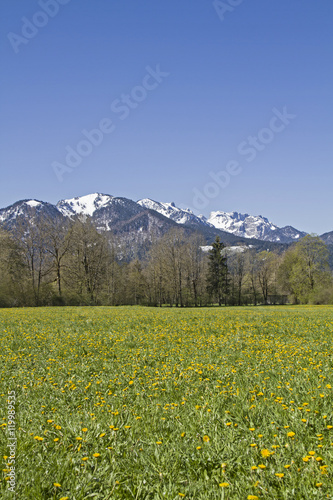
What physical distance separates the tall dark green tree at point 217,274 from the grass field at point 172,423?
5989 cm

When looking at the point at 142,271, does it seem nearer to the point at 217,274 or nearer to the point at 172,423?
the point at 217,274

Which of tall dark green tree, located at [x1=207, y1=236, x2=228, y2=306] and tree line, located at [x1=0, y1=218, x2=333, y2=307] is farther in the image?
tall dark green tree, located at [x1=207, y1=236, x2=228, y2=306]

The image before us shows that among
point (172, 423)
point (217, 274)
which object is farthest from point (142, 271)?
point (172, 423)

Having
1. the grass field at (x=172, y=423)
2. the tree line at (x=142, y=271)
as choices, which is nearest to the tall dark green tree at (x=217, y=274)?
the tree line at (x=142, y=271)

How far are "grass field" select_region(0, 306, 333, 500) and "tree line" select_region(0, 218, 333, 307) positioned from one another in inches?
1382

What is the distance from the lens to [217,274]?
6944 centimetres

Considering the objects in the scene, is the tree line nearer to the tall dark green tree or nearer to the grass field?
the tall dark green tree

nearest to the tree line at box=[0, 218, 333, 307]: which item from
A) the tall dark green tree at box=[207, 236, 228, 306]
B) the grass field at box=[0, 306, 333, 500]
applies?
the tall dark green tree at box=[207, 236, 228, 306]

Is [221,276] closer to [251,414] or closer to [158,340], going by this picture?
[158,340]

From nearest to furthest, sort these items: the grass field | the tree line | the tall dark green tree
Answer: the grass field
the tree line
the tall dark green tree

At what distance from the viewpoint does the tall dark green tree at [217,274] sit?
68562 mm

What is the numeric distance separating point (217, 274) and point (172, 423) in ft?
217

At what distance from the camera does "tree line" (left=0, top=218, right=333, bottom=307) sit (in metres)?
43.7

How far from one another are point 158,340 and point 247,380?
16.2 ft
